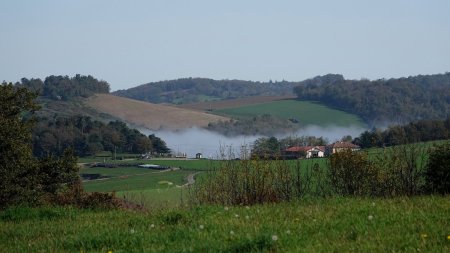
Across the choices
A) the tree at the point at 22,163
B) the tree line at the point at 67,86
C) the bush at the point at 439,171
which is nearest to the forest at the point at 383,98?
the tree line at the point at 67,86

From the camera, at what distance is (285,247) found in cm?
735

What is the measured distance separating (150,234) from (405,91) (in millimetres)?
151649

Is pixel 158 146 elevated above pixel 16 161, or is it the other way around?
pixel 158 146

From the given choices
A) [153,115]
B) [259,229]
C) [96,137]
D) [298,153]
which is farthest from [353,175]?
[153,115]

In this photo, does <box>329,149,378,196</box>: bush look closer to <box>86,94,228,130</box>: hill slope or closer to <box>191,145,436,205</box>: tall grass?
<box>191,145,436,205</box>: tall grass

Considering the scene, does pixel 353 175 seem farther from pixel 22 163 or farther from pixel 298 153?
pixel 22 163

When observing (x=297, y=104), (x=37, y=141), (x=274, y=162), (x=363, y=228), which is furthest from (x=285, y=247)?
(x=297, y=104)

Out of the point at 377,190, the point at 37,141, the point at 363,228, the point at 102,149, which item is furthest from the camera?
the point at 102,149

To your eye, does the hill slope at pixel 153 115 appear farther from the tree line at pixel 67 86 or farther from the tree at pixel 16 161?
the tree at pixel 16 161

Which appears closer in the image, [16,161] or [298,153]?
[16,161]

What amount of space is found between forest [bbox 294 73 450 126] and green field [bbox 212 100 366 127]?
3.81 meters

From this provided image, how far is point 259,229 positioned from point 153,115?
130317mm

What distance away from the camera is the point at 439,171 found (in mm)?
14273

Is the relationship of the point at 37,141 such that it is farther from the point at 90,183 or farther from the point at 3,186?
the point at 3,186
